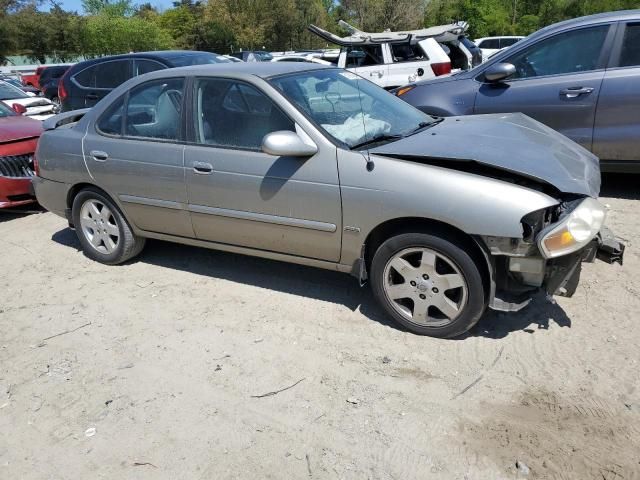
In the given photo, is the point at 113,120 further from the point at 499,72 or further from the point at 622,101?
the point at 622,101

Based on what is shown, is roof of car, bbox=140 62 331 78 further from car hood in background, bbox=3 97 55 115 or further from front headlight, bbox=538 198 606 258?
car hood in background, bbox=3 97 55 115

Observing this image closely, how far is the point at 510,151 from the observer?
3.63 meters

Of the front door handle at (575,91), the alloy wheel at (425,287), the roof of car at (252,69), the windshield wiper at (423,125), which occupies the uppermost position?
the roof of car at (252,69)

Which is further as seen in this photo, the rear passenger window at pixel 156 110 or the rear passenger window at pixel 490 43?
the rear passenger window at pixel 490 43

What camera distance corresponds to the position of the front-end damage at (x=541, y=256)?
3201mm

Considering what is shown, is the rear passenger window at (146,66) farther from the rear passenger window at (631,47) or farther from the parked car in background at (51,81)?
the parked car in background at (51,81)

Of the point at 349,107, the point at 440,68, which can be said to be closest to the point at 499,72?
the point at 349,107

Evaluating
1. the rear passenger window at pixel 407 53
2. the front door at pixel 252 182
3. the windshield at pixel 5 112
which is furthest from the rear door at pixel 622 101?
the windshield at pixel 5 112

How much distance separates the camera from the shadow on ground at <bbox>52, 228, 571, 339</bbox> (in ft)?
12.6

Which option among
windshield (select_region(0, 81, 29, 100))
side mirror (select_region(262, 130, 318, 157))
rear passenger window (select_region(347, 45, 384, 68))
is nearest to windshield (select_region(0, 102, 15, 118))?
windshield (select_region(0, 81, 29, 100))

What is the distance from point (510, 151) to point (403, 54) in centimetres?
779

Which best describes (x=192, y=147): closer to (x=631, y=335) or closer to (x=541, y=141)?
(x=541, y=141)

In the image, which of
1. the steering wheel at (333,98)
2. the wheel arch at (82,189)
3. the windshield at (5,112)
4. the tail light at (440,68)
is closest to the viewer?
the steering wheel at (333,98)

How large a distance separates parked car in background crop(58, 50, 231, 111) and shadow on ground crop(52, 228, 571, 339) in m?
3.90
